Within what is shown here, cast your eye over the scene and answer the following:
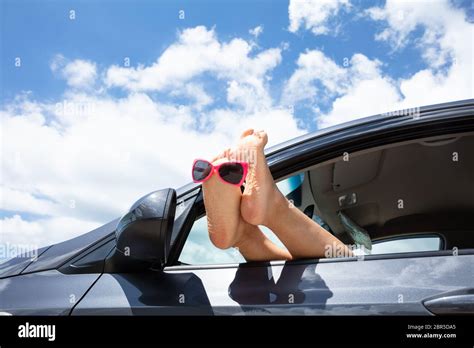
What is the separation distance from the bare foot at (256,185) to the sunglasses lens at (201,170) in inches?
5.6

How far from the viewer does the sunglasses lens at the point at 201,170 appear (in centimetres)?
145

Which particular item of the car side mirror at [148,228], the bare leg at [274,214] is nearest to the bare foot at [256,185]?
the bare leg at [274,214]

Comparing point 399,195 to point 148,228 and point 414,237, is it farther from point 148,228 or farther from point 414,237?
point 148,228

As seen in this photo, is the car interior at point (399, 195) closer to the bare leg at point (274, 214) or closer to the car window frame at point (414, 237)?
the car window frame at point (414, 237)

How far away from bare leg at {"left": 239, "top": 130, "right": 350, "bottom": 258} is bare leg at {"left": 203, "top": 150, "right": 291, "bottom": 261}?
40 millimetres

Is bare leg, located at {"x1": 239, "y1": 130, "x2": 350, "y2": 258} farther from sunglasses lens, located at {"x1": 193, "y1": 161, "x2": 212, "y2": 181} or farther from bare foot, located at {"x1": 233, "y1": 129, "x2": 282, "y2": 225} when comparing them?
sunglasses lens, located at {"x1": 193, "y1": 161, "x2": 212, "y2": 181}

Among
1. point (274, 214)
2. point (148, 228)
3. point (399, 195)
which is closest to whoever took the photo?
point (148, 228)

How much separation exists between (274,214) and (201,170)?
345 millimetres

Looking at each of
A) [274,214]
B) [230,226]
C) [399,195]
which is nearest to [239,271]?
[230,226]

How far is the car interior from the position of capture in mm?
2432

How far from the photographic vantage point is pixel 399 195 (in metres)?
2.85
